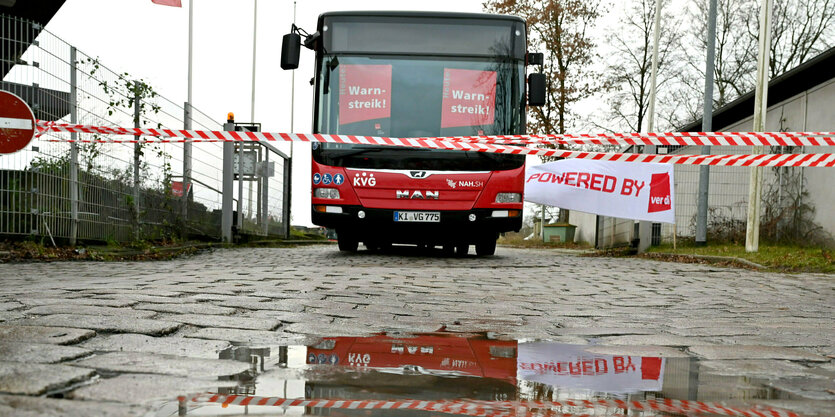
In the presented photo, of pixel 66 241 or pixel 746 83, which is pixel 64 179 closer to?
pixel 66 241

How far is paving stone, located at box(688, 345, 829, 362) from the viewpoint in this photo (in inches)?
148

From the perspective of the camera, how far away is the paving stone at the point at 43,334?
11.3ft

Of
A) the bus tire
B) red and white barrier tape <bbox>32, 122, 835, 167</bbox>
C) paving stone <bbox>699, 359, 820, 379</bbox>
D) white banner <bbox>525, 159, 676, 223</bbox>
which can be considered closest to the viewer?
paving stone <bbox>699, 359, 820, 379</bbox>

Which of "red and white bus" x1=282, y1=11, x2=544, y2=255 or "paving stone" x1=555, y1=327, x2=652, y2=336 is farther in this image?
"red and white bus" x1=282, y1=11, x2=544, y2=255

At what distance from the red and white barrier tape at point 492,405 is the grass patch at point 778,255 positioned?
9279 millimetres

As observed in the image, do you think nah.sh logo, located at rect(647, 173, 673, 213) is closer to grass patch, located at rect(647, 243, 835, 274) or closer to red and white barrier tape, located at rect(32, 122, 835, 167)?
grass patch, located at rect(647, 243, 835, 274)

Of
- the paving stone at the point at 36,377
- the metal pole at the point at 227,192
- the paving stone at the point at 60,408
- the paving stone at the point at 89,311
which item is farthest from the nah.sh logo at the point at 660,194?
the paving stone at the point at 60,408

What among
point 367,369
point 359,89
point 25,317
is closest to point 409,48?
point 359,89

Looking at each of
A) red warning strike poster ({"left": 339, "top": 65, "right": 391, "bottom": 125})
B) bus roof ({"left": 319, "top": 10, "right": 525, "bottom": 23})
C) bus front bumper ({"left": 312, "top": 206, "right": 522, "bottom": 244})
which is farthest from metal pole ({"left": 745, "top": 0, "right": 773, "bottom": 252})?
red warning strike poster ({"left": 339, "top": 65, "right": 391, "bottom": 125})

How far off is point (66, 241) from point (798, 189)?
45.2 feet

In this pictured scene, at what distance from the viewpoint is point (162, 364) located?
304 cm

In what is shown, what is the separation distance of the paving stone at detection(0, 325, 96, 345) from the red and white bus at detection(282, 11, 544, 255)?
27.4 ft

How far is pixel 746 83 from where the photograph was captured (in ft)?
110

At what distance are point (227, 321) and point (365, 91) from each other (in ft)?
26.7
